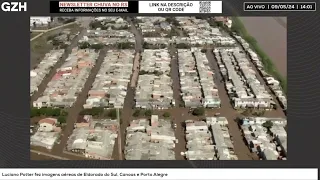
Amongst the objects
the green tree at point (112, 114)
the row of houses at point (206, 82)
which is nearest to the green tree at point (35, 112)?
the green tree at point (112, 114)

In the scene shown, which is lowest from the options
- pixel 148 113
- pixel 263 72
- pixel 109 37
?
pixel 148 113

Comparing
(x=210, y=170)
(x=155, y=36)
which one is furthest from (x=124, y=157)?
(x=155, y=36)

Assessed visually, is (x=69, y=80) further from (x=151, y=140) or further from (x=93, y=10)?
(x=93, y=10)

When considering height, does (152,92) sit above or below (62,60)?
below

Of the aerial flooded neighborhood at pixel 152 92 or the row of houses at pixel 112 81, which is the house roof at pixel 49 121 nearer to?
the aerial flooded neighborhood at pixel 152 92

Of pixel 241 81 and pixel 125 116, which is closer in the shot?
pixel 125 116

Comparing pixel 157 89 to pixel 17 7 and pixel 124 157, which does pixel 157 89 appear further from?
pixel 17 7
